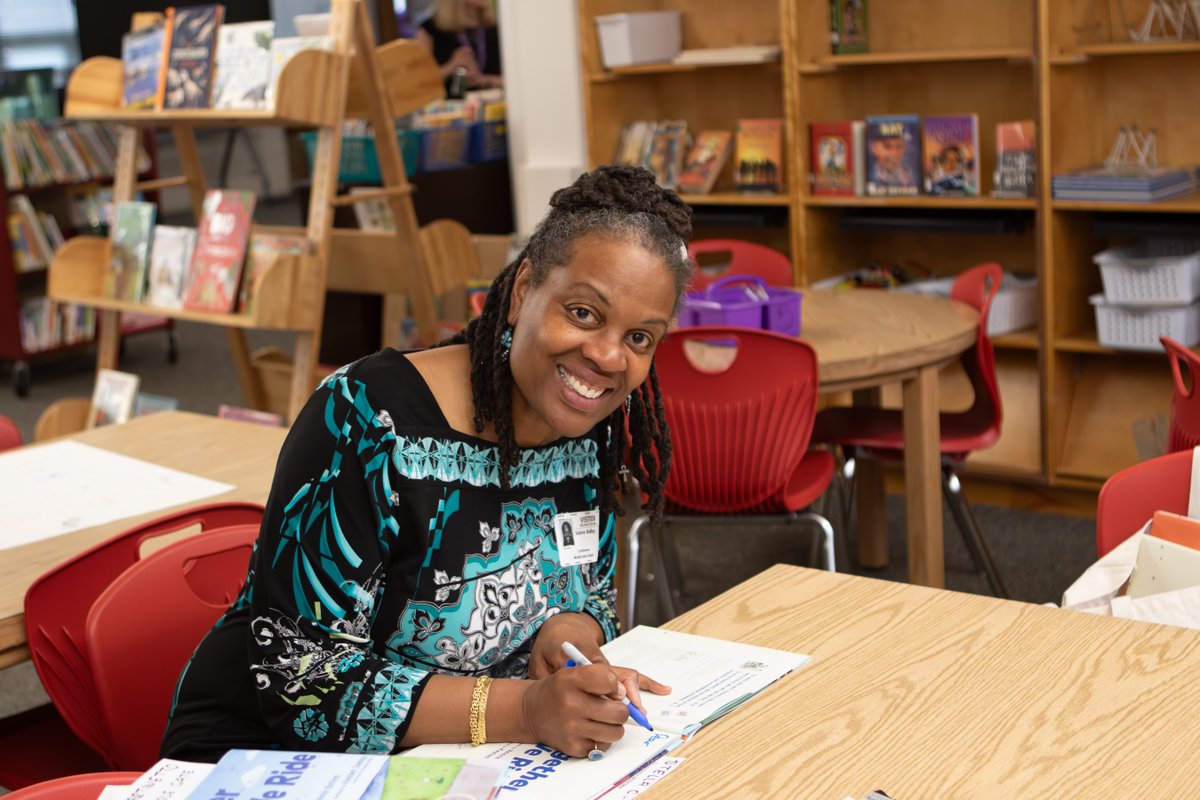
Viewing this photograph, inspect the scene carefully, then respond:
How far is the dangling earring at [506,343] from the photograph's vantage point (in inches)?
63.7

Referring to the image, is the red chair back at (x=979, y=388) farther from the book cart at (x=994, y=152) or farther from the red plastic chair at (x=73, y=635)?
the red plastic chair at (x=73, y=635)

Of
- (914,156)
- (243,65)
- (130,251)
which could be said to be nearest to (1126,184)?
(914,156)

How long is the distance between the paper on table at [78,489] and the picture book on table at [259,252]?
4.07 ft

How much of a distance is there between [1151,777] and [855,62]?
3443 mm

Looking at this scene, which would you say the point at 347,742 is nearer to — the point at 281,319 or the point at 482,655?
the point at 482,655

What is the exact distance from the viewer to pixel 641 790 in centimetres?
124

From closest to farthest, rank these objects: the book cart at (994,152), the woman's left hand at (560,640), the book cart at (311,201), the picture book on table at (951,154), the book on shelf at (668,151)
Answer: the woman's left hand at (560,640) < the book cart at (311,201) < the book cart at (994,152) < the picture book on table at (951,154) < the book on shelf at (668,151)

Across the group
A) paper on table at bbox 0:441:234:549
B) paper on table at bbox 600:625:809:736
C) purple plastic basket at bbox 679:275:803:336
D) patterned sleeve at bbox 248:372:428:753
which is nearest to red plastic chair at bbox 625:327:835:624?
purple plastic basket at bbox 679:275:803:336

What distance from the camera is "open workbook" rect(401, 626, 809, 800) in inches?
49.8

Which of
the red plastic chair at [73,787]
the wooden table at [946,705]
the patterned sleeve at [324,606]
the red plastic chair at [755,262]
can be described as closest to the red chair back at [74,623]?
the patterned sleeve at [324,606]

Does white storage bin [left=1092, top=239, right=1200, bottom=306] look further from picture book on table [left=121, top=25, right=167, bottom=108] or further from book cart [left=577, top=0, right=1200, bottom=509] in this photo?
picture book on table [left=121, top=25, right=167, bottom=108]

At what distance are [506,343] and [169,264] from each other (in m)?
2.77

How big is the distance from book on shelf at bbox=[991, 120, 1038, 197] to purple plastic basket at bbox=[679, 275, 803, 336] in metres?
1.28

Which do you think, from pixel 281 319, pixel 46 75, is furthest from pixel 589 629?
pixel 46 75
